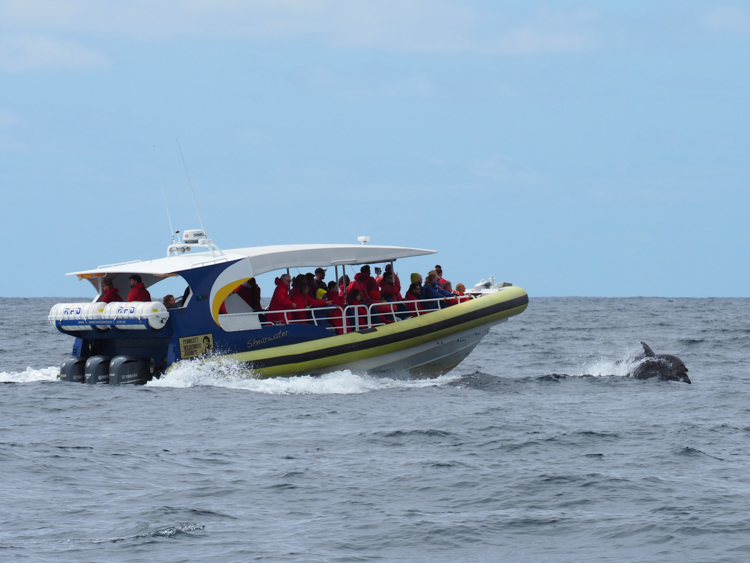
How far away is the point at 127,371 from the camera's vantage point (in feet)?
44.5

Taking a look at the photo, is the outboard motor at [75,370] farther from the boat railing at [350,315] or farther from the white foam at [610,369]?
the white foam at [610,369]

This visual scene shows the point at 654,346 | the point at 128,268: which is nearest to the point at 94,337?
the point at 128,268

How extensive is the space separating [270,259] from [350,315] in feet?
5.59

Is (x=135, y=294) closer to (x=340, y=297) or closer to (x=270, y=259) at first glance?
(x=270, y=259)

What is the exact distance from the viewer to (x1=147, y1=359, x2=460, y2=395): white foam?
13.2 meters

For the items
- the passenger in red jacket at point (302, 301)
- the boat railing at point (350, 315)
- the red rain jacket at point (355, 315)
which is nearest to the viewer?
the boat railing at point (350, 315)

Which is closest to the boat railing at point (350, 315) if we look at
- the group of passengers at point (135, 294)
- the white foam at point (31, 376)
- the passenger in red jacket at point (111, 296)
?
the group of passengers at point (135, 294)

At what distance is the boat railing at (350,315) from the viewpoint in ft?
47.1

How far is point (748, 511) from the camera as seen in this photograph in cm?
735

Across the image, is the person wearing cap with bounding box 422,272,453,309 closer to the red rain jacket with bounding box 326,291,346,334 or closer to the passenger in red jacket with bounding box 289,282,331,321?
the red rain jacket with bounding box 326,291,346,334

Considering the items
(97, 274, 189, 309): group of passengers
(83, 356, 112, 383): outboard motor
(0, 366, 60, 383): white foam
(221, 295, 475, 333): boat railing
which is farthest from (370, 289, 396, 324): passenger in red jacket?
(0, 366, 60, 383): white foam

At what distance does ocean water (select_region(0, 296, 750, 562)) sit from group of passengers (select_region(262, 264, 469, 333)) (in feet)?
3.60

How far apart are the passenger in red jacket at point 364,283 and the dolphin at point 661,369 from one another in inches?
194

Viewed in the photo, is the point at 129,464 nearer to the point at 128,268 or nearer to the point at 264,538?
the point at 264,538
